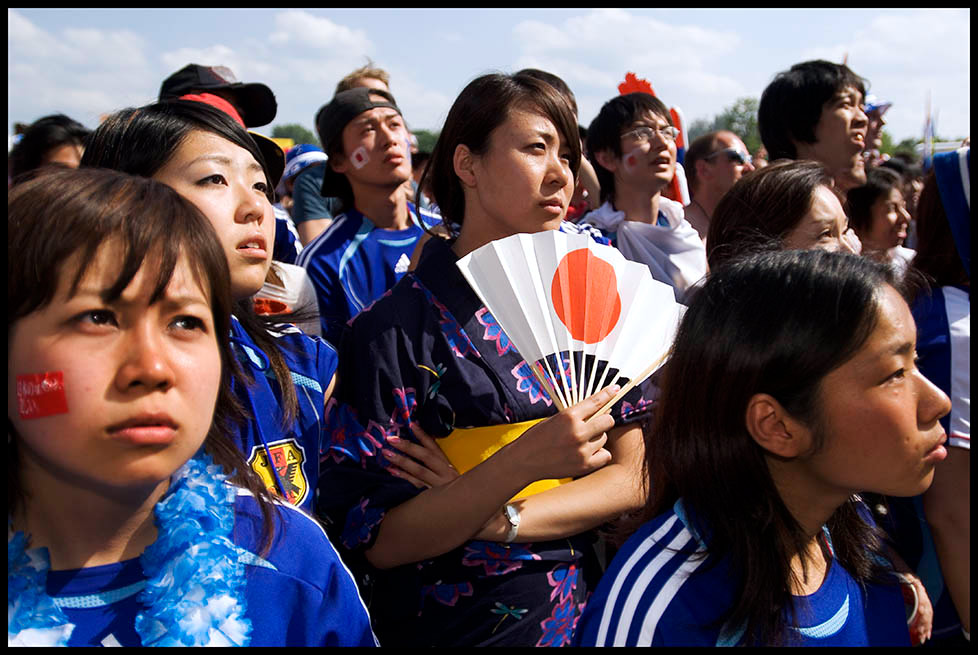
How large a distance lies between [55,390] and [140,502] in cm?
28

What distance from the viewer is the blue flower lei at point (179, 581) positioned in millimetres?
1206

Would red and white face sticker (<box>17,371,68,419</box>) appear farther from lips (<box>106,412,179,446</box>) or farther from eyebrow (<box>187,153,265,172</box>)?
eyebrow (<box>187,153,265,172</box>)

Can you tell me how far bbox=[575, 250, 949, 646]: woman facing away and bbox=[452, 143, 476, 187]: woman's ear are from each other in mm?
980

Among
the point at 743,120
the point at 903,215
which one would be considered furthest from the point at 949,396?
the point at 743,120

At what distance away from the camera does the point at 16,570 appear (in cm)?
122

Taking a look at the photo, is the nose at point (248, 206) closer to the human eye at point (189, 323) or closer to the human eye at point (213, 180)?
the human eye at point (213, 180)

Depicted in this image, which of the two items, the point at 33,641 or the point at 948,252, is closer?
the point at 33,641

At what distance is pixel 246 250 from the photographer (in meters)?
1.83

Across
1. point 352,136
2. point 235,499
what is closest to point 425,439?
point 235,499

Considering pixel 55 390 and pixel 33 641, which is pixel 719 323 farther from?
pixel 33 641

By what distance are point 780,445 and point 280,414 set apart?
1.08 m

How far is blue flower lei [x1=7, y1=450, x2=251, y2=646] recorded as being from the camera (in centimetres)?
121

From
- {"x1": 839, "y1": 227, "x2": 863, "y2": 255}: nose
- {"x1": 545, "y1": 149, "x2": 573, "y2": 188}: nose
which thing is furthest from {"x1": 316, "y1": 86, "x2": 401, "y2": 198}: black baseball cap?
{"x1": 839, "y1": 227, "x2": 863, "y2": 255}: nose

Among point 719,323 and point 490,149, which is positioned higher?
point 490,149
